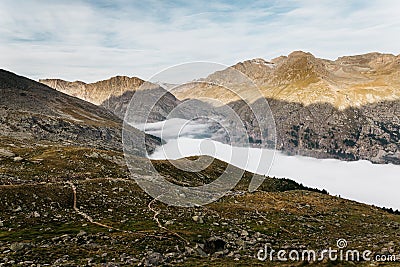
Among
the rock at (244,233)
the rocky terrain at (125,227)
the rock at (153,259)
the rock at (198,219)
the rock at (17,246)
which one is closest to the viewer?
the rock at (153,259)

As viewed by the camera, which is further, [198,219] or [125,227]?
[198,219]

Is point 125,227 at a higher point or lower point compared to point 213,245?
higher

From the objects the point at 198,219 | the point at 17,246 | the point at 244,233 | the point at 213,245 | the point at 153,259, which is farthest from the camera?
the point at 198,219

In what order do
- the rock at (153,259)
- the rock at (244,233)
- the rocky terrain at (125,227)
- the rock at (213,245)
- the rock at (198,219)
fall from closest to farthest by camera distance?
the rock at (153,259) < the rocky terrain at (125,227) < the rock at (213,245) < the rock at (244,233) < the rock at (198,219)

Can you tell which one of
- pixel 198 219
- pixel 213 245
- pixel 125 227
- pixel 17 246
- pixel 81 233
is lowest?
pixel 198 219

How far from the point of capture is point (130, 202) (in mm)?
63500

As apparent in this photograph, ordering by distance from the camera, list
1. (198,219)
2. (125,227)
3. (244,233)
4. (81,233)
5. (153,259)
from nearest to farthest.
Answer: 1. (153,259)
2. (81,233)
3. (125,227)
4. (244,233)
5. (198,219)

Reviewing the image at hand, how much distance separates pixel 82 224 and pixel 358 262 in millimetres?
35149

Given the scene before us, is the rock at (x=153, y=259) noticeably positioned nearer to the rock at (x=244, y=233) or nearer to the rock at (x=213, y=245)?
the rock at (x=213, y=245)

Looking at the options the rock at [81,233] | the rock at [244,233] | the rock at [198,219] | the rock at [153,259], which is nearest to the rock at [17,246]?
the rock at [81,233]

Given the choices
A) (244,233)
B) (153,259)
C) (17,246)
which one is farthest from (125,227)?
(244,233)

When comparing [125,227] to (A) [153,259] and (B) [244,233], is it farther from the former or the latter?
(B) [244,233]

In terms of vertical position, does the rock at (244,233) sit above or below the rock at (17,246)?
below

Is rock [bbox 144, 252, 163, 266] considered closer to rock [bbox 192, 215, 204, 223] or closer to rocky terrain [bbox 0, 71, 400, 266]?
rocky terrain [bbox 0, 71, 400, 266]
